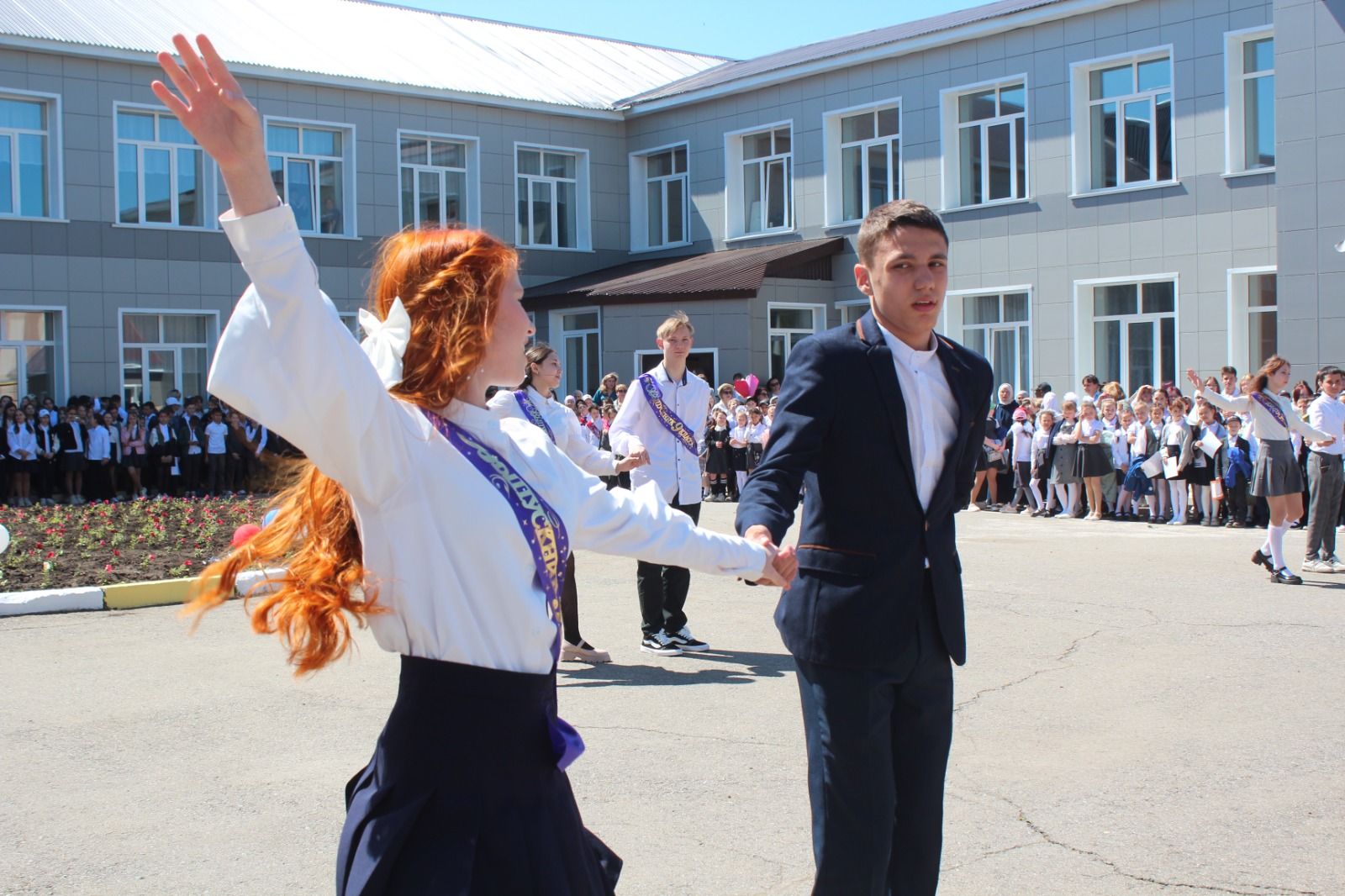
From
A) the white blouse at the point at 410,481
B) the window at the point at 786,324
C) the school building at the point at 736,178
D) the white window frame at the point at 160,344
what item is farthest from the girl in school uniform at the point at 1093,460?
the white window frame at the point at 160,344

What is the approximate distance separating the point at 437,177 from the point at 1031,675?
26187 millimetres

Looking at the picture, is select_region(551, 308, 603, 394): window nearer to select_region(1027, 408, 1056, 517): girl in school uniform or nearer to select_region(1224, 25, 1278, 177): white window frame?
select_region(1027, 408, 1056, 517): girl in school uniform

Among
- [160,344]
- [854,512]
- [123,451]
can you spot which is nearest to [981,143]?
[160,344]

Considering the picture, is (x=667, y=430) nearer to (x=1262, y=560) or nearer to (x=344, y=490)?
(x=1262, y=560)

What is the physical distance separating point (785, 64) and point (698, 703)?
82.2 ft

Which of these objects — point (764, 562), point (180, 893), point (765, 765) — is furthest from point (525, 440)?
point (765, 765)

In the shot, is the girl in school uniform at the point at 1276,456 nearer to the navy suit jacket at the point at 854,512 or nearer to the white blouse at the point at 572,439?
the white blouse at the point at 572,439

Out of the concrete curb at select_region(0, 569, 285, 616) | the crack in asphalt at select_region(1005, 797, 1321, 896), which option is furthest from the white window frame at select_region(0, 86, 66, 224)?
the crack in asphalt at select_region(1005, 797, 1321, 896)

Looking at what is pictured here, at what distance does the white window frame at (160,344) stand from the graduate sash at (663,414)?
1973cm

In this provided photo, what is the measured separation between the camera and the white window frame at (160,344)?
89.5ft

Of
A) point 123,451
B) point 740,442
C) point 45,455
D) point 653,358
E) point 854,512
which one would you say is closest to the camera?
point 854,512

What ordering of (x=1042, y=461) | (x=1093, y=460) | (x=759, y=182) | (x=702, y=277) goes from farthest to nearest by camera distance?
(x=759, y=182) < (x=702, y=277) < (x=1042, y=461) < (x=1093, y=460)

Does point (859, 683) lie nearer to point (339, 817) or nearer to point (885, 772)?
point (885, 772)

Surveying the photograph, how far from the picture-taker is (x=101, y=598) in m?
Result: 10.7
